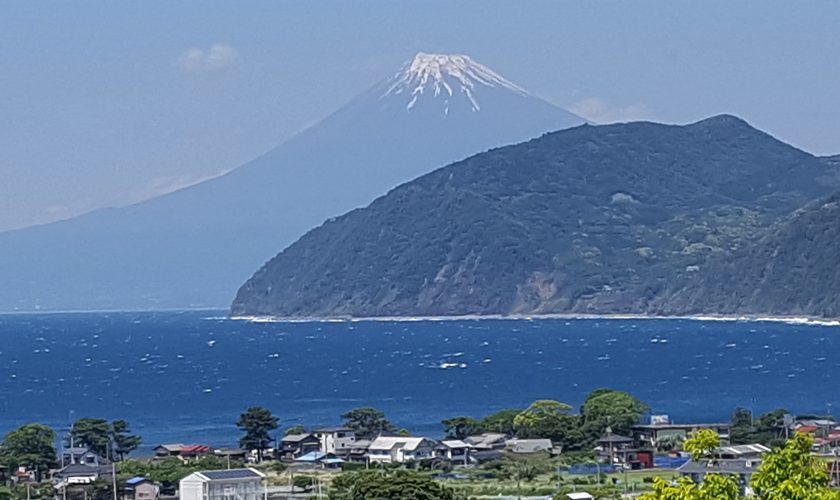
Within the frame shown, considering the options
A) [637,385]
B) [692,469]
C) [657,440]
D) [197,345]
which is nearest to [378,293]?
[197,345]

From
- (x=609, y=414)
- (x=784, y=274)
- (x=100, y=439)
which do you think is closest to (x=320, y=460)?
(x=100, y=439)

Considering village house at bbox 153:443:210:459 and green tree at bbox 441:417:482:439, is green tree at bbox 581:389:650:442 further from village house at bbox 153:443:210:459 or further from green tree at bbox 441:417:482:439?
village house at bbox 153:443:210:459

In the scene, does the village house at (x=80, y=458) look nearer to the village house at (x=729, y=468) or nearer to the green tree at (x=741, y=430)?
the green tree at (x=741, y=430)

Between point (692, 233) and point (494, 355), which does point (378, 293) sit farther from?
point (494, 355)

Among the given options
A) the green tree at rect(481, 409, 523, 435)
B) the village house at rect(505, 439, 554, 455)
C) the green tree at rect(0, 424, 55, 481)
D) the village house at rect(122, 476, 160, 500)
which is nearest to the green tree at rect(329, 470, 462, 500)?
the village house at rect(122, 476, 160, 500)

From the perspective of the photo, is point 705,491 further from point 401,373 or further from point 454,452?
point 401,373

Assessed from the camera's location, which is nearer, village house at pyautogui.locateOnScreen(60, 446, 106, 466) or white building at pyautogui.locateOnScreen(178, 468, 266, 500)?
white building at pyautogui.locateOnScreen(178, 468, 266, 500)
